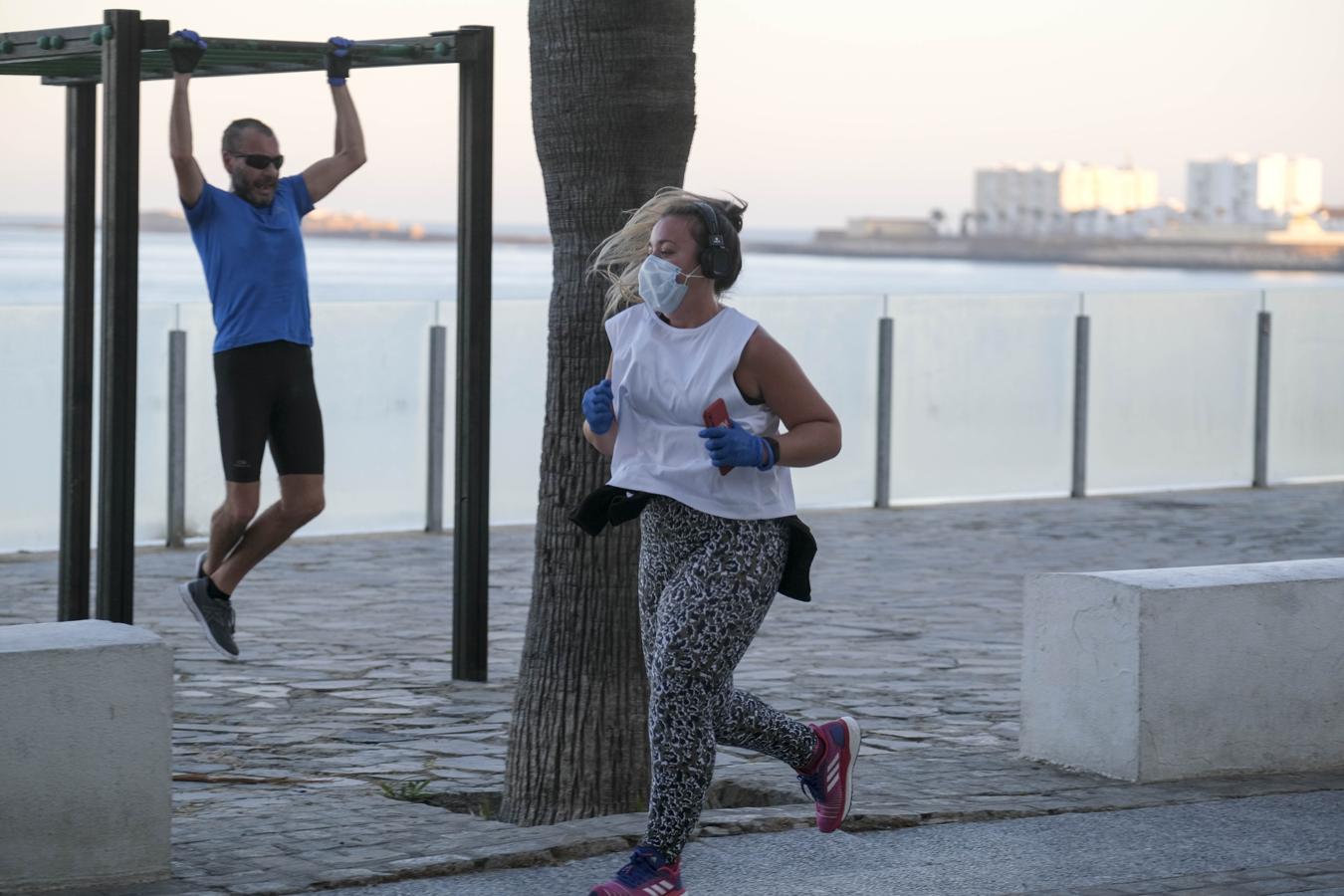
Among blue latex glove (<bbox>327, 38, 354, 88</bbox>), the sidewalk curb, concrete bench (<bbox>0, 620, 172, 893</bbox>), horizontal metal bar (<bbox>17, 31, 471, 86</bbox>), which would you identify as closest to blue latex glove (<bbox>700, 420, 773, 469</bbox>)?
the sidewalk curb

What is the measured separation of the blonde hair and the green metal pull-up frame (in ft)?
7.16

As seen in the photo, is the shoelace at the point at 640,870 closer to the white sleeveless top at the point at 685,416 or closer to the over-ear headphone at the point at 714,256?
the white sleeveless top at the point at 685,416

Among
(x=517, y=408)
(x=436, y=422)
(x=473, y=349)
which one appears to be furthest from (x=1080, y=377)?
(x=473, y=349)

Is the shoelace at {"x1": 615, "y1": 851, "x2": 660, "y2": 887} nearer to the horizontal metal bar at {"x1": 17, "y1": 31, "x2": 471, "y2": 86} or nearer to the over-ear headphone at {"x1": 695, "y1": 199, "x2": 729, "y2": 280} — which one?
the over-ear headphone at {"x1": 695, "y1": 199, "x2": 729, "y2": 280}

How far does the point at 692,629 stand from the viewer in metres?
4.84

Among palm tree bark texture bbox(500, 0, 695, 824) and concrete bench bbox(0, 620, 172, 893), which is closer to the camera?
concrete bench bbox(0, 620, 172, 893)

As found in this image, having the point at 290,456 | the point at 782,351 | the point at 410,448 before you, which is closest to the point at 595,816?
the point at 782,351

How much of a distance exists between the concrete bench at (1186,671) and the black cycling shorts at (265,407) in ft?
9.77

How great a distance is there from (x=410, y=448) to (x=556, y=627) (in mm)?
7413

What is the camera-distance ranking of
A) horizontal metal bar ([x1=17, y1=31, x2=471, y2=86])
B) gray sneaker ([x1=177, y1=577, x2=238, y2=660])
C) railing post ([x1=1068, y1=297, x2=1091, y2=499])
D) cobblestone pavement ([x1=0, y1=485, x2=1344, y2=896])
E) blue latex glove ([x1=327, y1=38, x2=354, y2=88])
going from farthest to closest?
railing post ([x1=1068, y1=297, x2=1091, y2=499]) → gray sneaker ([x1=177, y1=577, x2=238, y2=660]) → blue latex glove ([x1=327, y1=38, x2=354, y2=88]) → horizontal metal bar ([x1=17, y1=31, x2=471, y2=86]) → cobblestone pavement ([x1=0, y1=485, x2=1344, y2=896])

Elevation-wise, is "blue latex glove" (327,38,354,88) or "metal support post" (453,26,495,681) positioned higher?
"blue latex glove" (327,38,354,88)

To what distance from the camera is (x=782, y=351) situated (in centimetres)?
499

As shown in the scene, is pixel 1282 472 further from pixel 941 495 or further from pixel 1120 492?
pixel 941 495

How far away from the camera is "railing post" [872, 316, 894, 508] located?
15023mm
